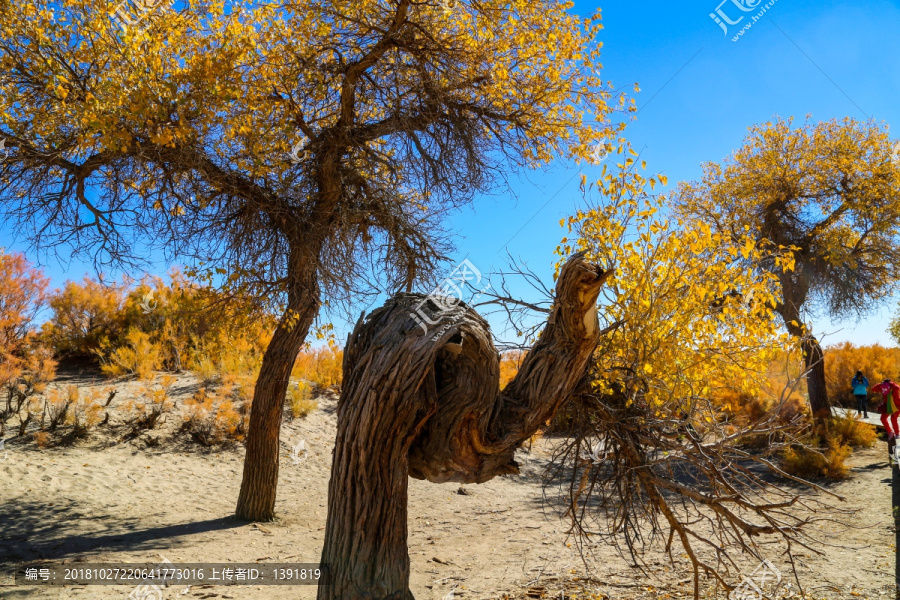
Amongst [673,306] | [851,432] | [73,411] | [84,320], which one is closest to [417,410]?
[673,306]

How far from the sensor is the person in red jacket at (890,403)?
12344 millimetres

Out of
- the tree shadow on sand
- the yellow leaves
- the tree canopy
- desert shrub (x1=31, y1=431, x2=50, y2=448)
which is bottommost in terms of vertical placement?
the tree shadow on sand

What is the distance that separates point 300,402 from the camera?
14.0m

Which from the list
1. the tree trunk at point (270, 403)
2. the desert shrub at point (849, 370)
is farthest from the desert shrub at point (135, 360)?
the desert shrub at point (849, 370)

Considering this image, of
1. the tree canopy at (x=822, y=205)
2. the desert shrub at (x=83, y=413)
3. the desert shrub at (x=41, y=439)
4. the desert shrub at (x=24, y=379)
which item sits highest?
the tree canopy at (x=822, y=205)

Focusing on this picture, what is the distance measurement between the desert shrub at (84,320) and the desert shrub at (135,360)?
3.79 ft

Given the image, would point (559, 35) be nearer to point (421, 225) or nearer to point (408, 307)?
point (421, 225)

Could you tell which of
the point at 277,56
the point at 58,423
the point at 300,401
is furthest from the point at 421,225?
the point at 58,423

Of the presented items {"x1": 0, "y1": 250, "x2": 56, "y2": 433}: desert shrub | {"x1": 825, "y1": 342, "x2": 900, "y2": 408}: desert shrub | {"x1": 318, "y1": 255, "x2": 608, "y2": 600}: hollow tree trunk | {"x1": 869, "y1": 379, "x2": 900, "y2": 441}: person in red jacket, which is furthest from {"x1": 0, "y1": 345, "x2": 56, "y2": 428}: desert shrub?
{"x1": 825, "y1": 342, "x2": 900, "y2": 408}: desert shrub

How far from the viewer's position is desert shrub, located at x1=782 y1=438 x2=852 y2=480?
1155cm

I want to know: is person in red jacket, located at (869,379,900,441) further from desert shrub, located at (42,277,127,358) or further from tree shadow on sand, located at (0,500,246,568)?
desert shrub, located at (42,277,127,358)

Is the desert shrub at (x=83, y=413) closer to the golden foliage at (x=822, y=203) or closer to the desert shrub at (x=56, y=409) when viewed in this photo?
the desert shrub at (x=56, y=409)

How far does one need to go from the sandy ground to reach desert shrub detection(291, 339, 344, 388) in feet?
10.6

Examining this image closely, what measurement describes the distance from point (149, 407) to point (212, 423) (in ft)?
4.80
